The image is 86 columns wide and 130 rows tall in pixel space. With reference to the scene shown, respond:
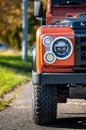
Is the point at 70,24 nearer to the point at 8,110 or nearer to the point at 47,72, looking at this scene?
the point at 47,72

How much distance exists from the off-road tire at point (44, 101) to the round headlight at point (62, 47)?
55 centimetres

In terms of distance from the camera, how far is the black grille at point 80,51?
27.9 feet

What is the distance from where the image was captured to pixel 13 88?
50.1 feet

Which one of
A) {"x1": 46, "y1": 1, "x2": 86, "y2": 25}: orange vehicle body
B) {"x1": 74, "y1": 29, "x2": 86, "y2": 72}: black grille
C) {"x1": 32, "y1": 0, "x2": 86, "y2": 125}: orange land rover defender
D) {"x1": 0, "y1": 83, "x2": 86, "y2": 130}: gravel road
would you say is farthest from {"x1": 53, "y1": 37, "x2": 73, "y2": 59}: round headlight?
{"x1": 46, "y1": 1, "x2": 86, "y2": 25}: orange vehicle body

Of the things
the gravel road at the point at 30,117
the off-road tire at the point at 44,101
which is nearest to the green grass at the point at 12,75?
the gravel road at the point at 30,117

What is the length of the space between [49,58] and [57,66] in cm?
17

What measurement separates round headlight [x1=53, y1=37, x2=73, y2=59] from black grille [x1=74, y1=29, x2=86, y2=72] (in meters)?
0.10

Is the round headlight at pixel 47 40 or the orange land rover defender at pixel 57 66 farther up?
the round headlight at pixel 47 40

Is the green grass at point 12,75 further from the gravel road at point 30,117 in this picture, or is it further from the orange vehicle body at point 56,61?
the orange vehicle body at point 56,61

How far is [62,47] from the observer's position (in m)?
8.51

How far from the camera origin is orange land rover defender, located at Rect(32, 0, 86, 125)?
8.48 metres

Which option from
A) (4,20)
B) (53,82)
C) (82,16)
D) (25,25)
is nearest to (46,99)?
(53,82)

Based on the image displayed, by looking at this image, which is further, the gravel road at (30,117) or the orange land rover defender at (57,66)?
the gravel road at (30,117)

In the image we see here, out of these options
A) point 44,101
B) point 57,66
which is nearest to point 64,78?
point 57,66
